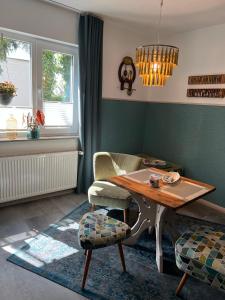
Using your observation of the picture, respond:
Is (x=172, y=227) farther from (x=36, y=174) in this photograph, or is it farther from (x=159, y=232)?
(x=36, y=174)

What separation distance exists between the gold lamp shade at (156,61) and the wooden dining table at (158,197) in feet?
3.03

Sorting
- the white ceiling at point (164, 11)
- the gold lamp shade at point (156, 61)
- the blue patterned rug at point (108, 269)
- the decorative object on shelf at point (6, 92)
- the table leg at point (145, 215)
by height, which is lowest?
the blue patterned rug at point (108, 269)

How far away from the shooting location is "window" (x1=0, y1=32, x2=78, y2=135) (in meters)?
2.90

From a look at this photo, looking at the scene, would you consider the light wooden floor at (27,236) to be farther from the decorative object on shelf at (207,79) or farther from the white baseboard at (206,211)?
the decorative object on shelf at (207,79)

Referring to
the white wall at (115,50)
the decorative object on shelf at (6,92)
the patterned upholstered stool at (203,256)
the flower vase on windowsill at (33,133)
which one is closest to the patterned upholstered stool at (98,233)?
the patterned upholstered stool at (203,256)

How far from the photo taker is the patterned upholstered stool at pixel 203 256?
1.56m

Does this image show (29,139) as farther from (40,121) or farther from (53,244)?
(53,244)

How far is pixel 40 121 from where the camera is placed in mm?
3100

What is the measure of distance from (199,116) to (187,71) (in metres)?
0.73

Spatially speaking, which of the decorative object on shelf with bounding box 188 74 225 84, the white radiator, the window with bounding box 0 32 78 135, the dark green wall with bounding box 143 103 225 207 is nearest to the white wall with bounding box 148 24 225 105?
the decorative object on shelf with bounding box 188 74 225 84

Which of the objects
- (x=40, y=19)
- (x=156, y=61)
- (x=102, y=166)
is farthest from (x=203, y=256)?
(x=40, y=19)

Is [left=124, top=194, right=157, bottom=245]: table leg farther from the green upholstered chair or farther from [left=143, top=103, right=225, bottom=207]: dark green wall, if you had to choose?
[left=143, top=103, right=225, bottom=207]: dark green wall

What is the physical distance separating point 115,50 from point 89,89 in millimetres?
825

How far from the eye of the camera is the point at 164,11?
9.49ft
